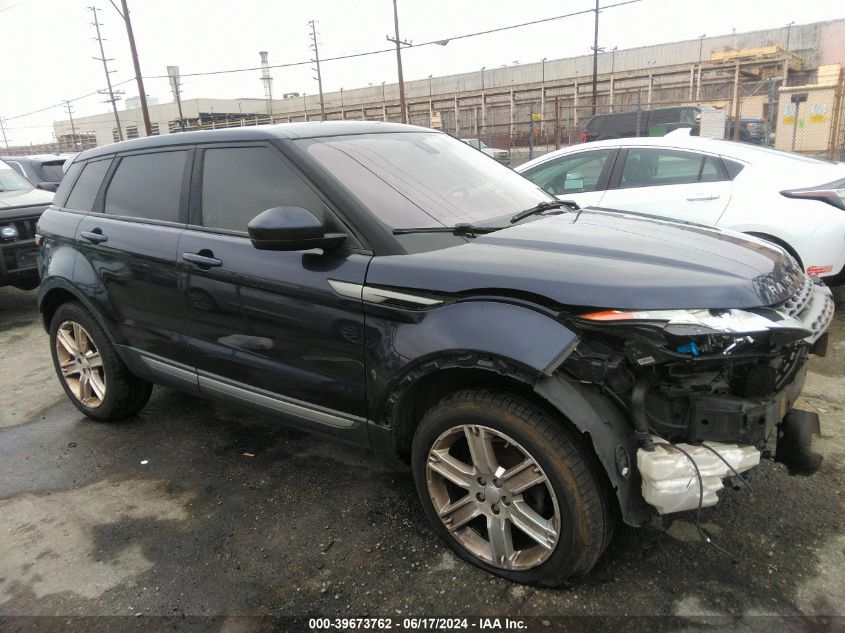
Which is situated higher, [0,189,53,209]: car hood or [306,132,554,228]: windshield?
[306,132,554,228]: windshield

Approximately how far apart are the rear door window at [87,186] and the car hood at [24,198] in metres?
3.79

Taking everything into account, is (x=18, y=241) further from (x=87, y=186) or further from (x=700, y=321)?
(x=700, y=321)

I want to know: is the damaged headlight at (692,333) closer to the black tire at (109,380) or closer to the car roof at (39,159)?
the black tire at (109,380)

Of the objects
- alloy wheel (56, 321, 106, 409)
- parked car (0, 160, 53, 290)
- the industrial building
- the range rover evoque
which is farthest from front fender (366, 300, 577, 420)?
the industrial building

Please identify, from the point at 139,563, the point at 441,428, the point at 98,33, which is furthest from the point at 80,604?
the point at 98,33

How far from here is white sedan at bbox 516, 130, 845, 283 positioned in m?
4.79

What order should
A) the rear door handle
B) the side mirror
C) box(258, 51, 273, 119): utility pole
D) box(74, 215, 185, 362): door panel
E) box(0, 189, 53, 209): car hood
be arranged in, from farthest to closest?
Answer: 1. box(258, 51, 273, 119): utility pole
2. box(0, 189, 53, 209): car hood
3. the rear door handle
4. box(74, 215, 185, 362): door panel
5. the side mirror

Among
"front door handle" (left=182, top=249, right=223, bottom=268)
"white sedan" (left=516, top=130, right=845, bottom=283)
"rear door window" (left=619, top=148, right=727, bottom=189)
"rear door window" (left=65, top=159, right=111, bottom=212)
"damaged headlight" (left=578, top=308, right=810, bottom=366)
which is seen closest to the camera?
"damaged headlight" (left=578, top=308, right=810, bottom=366)

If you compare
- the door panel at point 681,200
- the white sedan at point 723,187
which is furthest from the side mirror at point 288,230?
the door panel at point 681,200

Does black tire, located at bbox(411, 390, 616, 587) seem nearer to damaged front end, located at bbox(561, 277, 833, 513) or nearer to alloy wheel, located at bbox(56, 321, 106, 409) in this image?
damaged front end, located at bbox(561, 277, 833, 513)

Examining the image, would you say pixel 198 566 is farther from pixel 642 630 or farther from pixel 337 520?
pixel 642 630

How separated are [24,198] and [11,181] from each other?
93 centimetres

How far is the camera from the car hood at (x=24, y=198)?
23.1ft

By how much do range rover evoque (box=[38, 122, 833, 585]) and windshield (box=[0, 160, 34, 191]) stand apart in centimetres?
558
